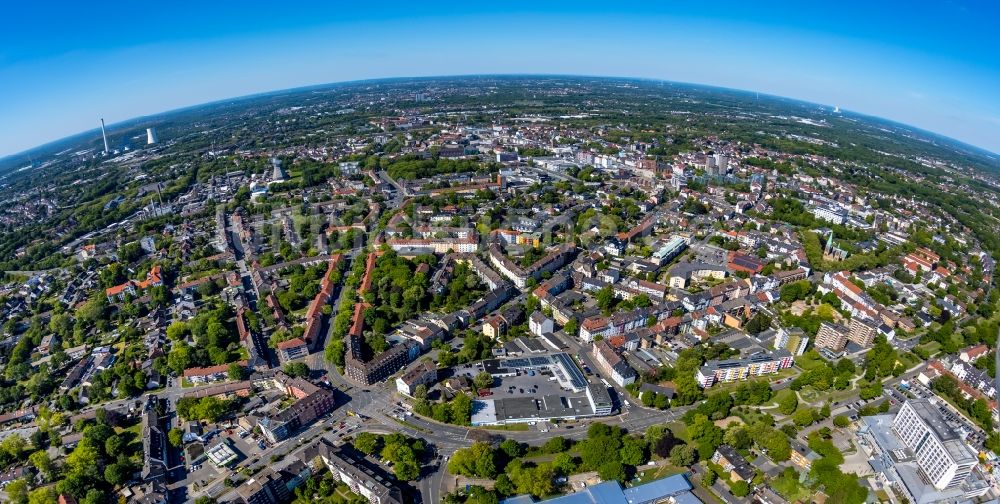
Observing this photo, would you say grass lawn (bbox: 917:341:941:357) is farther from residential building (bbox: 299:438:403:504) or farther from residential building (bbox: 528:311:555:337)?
residential building (bbox: 299:438:403:504)

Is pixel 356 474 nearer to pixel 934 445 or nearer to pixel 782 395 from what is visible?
pixel 782 395

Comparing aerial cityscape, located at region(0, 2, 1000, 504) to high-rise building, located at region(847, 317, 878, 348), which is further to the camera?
high-rise building, located at region(847, 317, 878, 348)

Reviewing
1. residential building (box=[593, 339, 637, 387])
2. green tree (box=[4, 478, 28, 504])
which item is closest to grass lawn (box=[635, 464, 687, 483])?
residential building (box=[593, 339, 637, 387])

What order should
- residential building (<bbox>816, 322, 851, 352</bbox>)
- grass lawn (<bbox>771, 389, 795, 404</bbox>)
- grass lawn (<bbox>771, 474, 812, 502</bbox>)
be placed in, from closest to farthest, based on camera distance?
1. grass lawn (<bbox>771, 474, 812, 502</bbox>)
2. grass lawn (<bbox>771, 389, 795, 404</bbox>)
3. residential building (<bbox>816, 322, 851, 352</bbox>)

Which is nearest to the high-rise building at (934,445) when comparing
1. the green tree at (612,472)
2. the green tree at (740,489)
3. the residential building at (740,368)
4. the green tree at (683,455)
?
the residential building at (740,368)

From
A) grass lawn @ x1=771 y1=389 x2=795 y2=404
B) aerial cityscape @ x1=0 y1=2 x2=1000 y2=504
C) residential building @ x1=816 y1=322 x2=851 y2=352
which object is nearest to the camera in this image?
aerial cityscape @ x1=0 y1=2 x2=1000 y2=504

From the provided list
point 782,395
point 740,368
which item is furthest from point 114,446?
point 782,395

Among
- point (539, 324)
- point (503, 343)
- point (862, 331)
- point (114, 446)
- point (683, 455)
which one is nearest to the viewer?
point (683, 455)
